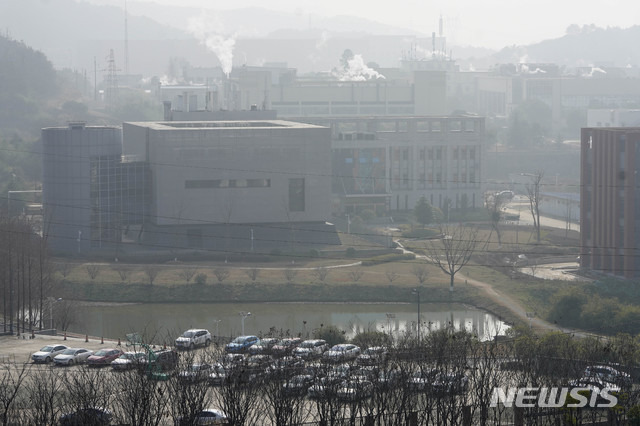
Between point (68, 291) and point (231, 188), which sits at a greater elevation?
point (231, 188)

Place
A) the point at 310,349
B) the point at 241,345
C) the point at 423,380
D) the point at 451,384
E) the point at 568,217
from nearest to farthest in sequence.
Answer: the point at 451,384 → the point at 423,380 → the point at 310,349 → the point at 241,345 → the point at 568,217

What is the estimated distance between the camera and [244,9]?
153 metres

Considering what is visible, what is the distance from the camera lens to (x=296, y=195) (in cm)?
2092

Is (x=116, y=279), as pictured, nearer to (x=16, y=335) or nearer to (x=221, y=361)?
(x=16, y=335)

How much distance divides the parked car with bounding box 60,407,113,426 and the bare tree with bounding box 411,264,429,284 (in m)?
10.1

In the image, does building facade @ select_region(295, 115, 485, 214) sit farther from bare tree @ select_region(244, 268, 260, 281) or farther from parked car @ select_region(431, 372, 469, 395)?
parked car @ select_region(431, 372, 469, 395)

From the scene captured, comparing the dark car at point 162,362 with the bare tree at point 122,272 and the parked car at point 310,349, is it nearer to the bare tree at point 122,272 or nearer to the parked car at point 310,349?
the parked car at point 310,349

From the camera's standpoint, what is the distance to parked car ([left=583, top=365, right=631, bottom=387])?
8.28m

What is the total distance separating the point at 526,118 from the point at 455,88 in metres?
12.7

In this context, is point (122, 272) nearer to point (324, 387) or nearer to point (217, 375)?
point (217, 375)

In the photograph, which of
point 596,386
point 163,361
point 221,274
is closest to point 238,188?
point 221,274

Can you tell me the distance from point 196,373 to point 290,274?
9585mm

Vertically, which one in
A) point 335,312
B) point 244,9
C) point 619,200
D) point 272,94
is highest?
point 244,9

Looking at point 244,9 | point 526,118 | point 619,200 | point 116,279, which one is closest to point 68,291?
point 116,279
